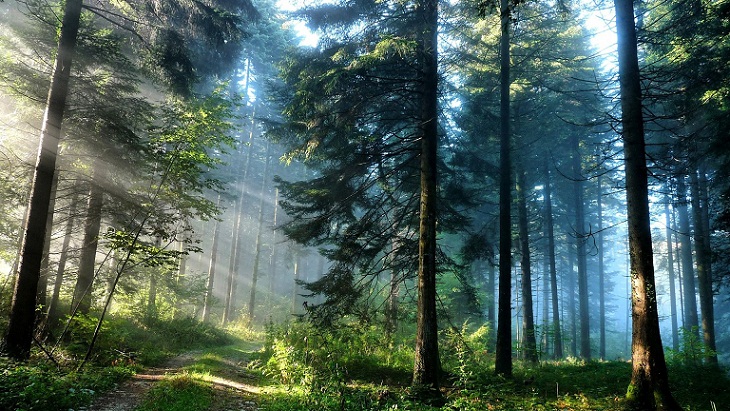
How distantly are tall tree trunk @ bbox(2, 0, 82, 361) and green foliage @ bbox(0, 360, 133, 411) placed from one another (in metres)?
0.71

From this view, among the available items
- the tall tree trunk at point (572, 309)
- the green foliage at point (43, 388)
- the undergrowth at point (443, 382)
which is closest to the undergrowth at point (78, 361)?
the green foliage at point (43, 388)

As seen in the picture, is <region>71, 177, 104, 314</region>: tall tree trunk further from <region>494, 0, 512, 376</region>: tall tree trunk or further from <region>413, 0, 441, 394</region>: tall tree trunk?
<region>494, 0, 512, 376</region>: tall tree trunk

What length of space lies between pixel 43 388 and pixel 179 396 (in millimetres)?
2198

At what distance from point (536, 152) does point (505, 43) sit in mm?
12039

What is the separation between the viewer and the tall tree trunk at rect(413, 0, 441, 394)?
8.59 metres

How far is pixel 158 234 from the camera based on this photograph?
10531mm

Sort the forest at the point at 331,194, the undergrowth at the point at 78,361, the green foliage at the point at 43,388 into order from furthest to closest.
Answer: the forest at the point at 331,194 < the undergrowth at the point at 78,361 < the green foliage at the point at 43,388

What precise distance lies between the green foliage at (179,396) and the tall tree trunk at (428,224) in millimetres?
4500

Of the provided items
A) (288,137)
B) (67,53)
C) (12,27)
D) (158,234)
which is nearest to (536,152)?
(288,137)

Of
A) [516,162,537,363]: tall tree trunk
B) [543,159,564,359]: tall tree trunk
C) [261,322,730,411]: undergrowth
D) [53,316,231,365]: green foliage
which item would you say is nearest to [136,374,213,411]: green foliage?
[261,322,730,411]: undergrowth

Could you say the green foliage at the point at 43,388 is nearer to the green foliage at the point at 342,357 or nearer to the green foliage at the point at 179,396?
the green foliage at the point at 179,396

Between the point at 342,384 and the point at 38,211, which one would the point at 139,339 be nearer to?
the point at 38,211

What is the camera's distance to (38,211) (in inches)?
321

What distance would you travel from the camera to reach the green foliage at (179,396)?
688cm
